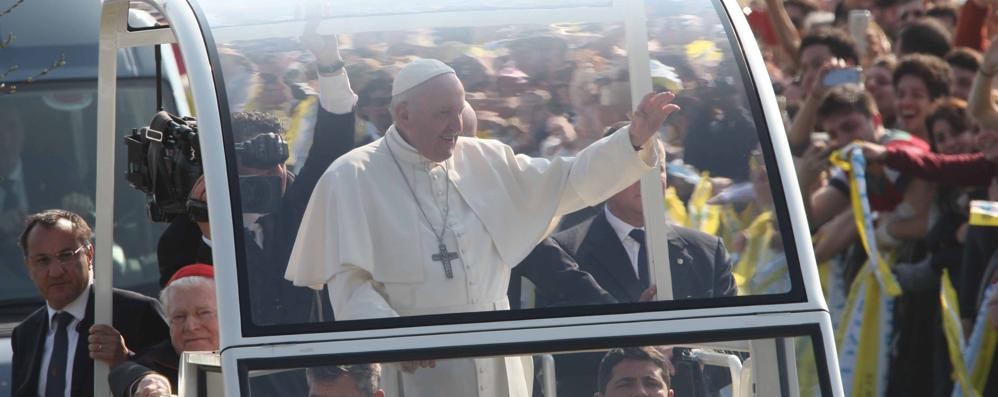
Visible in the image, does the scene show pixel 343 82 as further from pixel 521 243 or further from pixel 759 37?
pixel 759 37

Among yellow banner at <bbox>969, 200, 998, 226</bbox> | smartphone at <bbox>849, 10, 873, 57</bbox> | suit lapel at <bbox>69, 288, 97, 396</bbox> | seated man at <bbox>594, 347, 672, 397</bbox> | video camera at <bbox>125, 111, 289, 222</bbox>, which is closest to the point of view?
seated man at <bbox>594, 347, 672, 397</bbox>

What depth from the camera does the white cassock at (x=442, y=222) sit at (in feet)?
15.0

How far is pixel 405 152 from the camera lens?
4.66 m

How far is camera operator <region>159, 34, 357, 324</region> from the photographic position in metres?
4.50

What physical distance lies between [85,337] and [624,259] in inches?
98.7

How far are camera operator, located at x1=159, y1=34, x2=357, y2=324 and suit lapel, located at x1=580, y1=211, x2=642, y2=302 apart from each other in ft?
2.15

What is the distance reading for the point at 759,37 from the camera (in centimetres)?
1116

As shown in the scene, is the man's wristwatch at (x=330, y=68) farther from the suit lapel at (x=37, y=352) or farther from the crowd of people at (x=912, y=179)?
the crowd of people at (x=912, y=179)

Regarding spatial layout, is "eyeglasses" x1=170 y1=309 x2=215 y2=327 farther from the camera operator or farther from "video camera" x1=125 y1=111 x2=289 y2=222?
the camera operator

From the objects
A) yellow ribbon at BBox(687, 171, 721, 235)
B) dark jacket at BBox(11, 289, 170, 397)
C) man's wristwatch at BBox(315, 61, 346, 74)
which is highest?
man's wristwatch at BBox(315, 61, 346, 74)

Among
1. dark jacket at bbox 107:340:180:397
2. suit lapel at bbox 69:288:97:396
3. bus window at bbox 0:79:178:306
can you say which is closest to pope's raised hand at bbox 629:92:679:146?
dark jacket at bbox 107:340:180:397

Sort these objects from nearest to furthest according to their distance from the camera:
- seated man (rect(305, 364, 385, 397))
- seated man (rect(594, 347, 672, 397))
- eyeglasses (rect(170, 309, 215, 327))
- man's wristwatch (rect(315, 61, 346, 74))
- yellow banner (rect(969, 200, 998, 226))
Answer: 1. seated man (rect(305, 364, 385, 397))
2. seated man (rect(594, 347, 672, 397))
3. man's wristwatch (rect(315, 61, 346, 74))
4. eyeglasses (rect(170, 309, 215, 327))
5. yellow banner (rect(969, 200, 998, 226))

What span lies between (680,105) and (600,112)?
0.68ft

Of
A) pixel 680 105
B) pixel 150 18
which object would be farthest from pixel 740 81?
pixel 150 18
